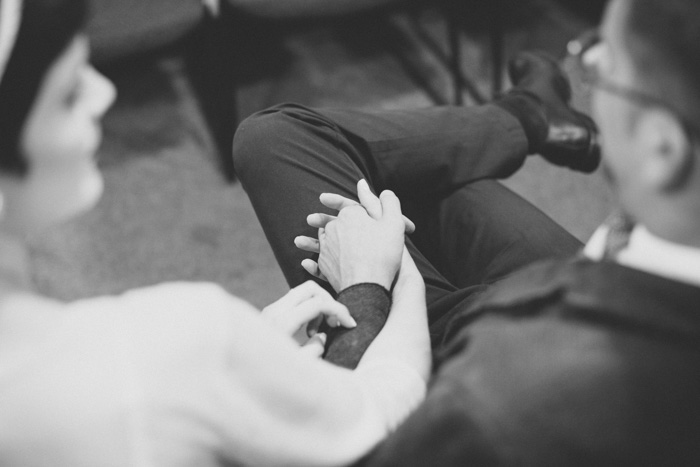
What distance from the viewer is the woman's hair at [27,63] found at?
21.2 inches

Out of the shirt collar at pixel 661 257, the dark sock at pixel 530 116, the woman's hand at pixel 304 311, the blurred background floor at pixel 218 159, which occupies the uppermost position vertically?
the shirt collar at pixel 661 257

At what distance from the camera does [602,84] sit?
625mm

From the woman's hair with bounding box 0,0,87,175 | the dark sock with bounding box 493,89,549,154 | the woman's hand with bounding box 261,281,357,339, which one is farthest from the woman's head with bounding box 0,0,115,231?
the dark sock with bounding box 493,89,549,154

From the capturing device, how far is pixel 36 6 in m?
0.54

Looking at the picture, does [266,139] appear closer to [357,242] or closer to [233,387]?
[357,242]

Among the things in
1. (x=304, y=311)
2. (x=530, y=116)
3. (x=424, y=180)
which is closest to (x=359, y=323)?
(x=304, y=311)

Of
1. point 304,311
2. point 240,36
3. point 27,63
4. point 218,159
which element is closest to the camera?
point 27,63

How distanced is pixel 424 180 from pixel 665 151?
0.66 metres

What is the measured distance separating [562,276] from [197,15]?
1260mm

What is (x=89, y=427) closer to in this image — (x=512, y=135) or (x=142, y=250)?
(x=512, y=135)

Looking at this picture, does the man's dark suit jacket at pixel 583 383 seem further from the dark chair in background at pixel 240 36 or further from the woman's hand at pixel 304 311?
the dark chair in background at pixel 240 36

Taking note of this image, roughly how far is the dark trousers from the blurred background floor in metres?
0.57

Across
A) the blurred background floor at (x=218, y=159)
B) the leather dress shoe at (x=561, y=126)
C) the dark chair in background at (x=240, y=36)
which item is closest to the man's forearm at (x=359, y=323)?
the leather dress shoe at (x=561, y=126)

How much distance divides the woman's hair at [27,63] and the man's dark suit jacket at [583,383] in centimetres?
40
